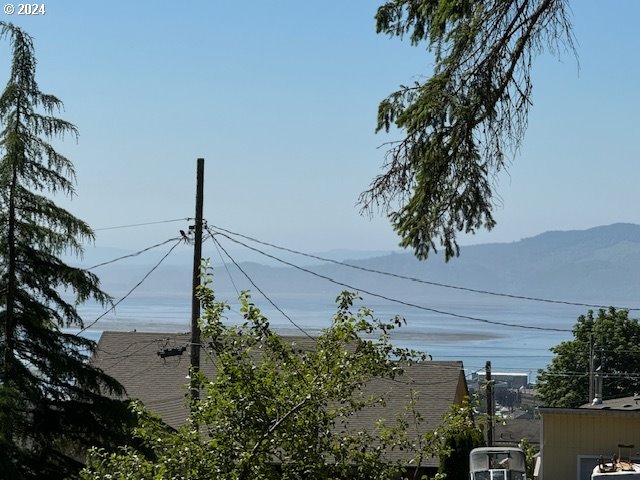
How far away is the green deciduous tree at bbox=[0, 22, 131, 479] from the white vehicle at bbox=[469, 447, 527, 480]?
731 centimetres

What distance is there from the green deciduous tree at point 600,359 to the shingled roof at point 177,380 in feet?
83.9

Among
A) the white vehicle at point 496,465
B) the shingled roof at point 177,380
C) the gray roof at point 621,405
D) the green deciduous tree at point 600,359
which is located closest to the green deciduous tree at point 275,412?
the white vehicle at point 496,465

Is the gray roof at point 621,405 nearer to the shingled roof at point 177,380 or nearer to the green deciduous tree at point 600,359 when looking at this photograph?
the shingled roof at point 177,380

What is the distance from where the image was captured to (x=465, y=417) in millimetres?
11406

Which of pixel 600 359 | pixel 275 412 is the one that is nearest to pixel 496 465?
pixel 275 412

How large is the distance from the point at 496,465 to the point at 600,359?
42.4 meters

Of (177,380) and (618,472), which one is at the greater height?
(177,380)

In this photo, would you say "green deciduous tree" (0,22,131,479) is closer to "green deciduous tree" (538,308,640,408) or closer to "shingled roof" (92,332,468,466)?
"shingled roof" (92,332,468,466)

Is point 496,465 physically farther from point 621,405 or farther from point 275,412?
point 275,412

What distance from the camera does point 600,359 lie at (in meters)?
62.1

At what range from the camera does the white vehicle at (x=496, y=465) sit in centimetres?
2102

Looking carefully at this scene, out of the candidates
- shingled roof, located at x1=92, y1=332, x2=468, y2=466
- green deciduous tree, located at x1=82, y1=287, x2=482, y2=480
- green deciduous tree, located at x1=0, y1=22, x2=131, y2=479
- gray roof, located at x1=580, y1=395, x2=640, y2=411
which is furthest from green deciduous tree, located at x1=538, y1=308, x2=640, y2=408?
green deciduous tree, located at x1=82, y1=287, x2=482, y2=480

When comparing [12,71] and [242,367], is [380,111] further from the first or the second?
[12,71]

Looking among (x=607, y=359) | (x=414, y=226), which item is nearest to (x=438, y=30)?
(x=414, y=226)
